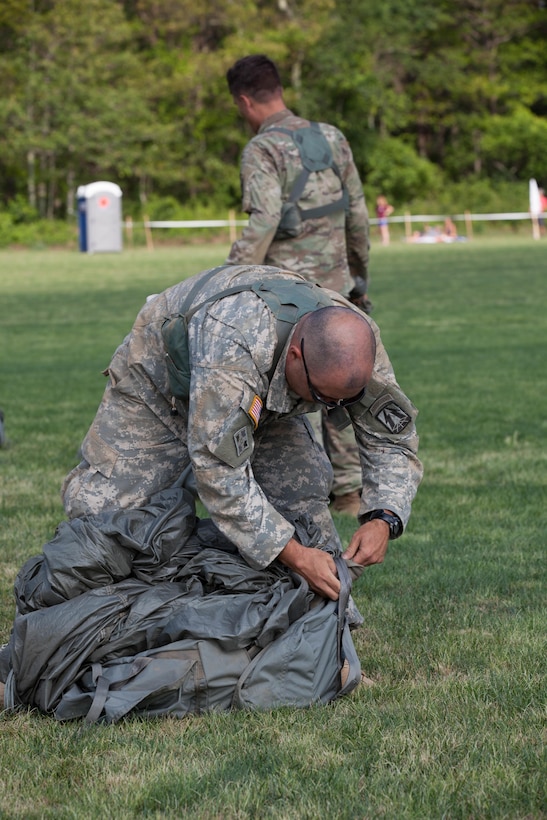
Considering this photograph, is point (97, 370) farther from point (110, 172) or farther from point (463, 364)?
point (110, 172)

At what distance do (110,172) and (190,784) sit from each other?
186 feet

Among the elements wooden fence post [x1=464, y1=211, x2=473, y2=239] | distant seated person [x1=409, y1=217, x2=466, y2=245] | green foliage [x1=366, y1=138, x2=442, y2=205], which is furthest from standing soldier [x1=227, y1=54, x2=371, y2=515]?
green foliage [x1=366, y1=138, x2=442, y2=205]

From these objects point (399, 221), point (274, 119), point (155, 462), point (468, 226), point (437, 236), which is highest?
point (399, 221)

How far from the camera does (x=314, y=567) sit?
4.21 m

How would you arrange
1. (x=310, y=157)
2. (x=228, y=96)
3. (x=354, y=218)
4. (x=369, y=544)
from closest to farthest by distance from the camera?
1. (x=369, y=544)
2. (x=310, y=157)
3. (x=354, y=218)
4. (x=228, y=96)

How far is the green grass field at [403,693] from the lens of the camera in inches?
131

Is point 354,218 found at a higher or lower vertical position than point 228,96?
lower

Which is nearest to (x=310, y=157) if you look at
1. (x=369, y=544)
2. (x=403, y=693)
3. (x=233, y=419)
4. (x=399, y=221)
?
(x=369, y=544)

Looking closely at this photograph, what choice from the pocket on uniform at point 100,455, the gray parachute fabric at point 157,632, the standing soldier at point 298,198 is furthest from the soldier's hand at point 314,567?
the standing soldier at point 298,198

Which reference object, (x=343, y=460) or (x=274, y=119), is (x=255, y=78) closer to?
(x=274, y=119)

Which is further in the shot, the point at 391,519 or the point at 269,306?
the point at 391,519

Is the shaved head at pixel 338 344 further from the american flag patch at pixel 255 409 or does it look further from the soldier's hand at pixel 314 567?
the soldier's hand at pixel 314 567

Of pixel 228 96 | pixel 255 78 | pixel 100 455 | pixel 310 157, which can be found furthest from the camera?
pixel 228 96

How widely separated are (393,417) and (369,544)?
0.48 metres
